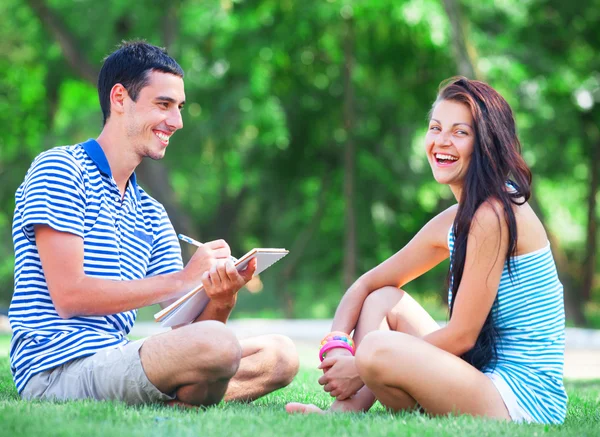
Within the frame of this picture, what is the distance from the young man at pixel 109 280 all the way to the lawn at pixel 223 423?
15 centimetres

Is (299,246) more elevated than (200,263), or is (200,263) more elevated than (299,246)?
(200,263)

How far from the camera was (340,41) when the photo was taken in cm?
1878

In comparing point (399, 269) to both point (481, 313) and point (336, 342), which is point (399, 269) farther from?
point (481, 313)

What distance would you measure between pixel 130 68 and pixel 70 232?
1.01 meters

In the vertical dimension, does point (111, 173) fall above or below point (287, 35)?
below

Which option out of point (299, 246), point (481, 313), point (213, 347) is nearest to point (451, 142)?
point (481, 313)

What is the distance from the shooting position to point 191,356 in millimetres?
3932

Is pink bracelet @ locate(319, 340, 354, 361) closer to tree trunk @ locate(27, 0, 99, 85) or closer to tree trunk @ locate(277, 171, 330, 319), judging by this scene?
tree trunk @ locate(27, 0, 99, 85)

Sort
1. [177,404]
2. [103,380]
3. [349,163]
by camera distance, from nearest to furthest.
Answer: [103,380] < [177,404] < [349,163]

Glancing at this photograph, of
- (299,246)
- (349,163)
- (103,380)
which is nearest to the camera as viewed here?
(103,380)

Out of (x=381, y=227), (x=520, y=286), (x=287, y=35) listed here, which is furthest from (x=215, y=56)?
(x=520, y=286)

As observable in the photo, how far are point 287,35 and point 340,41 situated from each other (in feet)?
4.27

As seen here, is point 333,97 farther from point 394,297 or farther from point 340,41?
point 394,297

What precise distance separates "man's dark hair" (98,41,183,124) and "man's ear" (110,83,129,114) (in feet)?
0.07
